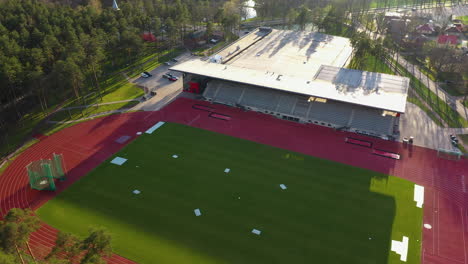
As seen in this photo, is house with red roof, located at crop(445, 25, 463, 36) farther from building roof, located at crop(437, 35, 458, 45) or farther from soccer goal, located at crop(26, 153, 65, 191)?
soccer goal, located at crop(26, 153, 65, 191)

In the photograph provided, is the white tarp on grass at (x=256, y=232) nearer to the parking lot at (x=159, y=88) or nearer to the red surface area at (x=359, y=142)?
the red surface area at (x=359, y=142)

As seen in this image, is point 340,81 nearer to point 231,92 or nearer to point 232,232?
point 231,92

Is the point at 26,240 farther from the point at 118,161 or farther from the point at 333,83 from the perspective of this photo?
the point at 333,83

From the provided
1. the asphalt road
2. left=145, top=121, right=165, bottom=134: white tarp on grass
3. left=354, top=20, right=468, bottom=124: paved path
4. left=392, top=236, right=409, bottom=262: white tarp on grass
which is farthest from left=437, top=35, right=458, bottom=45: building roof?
left=145, top=121, right=165, bottom=134: white tarp on grass

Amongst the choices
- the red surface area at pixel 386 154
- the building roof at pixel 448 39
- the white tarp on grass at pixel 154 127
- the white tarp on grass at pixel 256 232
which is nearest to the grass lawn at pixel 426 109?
the red surface area at pixel 386 154

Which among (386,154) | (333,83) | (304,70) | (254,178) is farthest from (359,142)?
(304,70)

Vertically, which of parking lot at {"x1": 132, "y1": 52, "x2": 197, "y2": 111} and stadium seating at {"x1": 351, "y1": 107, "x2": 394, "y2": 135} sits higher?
parking lot at {"x1": 132, "y1": 52, "x2": 197, "y2": 111}
